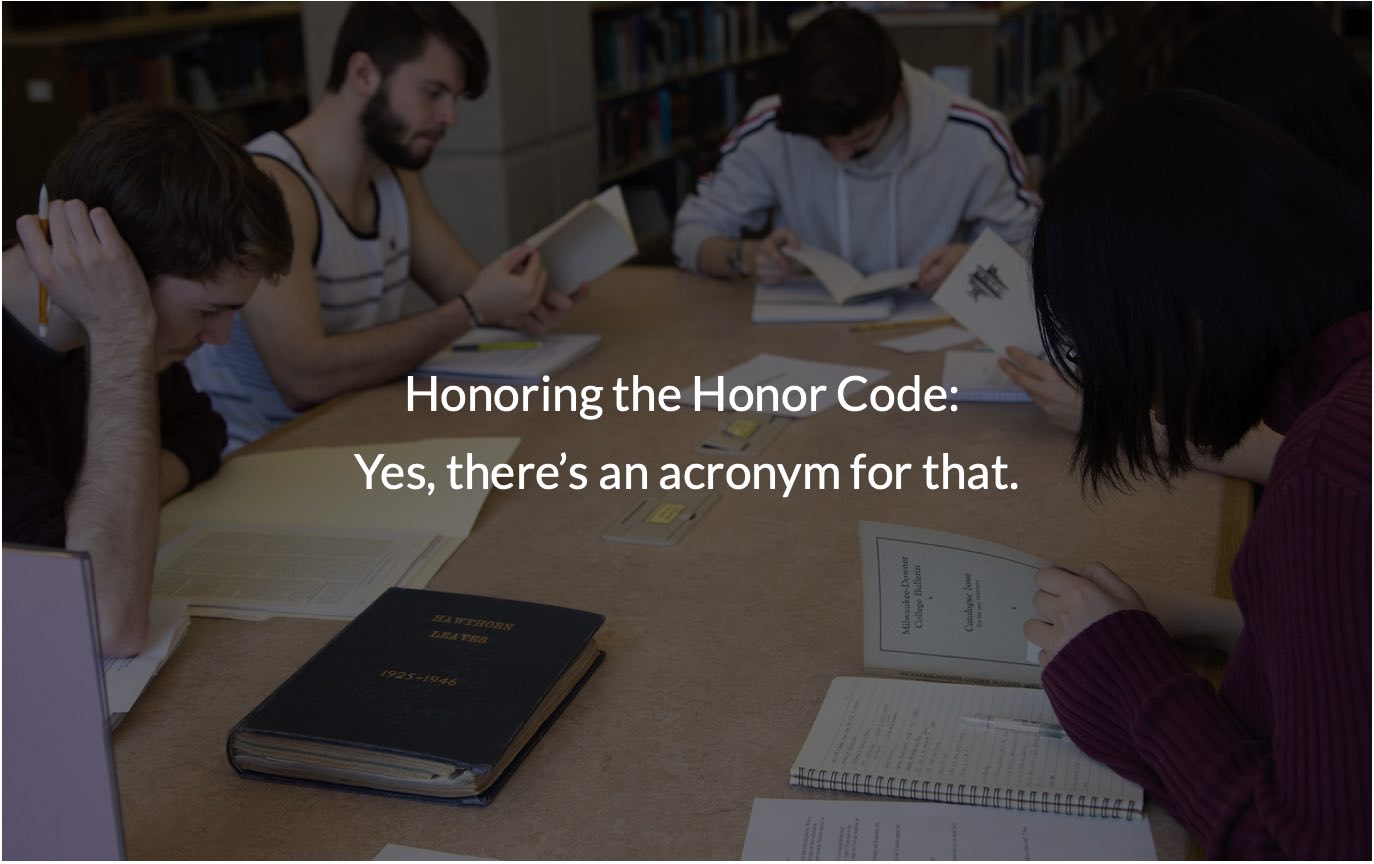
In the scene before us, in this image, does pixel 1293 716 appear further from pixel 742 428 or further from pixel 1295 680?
pixel 742 428

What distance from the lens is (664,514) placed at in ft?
5.11

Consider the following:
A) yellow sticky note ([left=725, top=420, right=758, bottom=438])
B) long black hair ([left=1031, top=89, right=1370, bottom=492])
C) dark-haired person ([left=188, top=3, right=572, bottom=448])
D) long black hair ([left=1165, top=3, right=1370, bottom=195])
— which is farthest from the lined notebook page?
dark-haired person ([left=188, top=3, right=572, bottom=448])

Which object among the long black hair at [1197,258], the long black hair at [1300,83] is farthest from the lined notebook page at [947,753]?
the long black hair at [1300,83]

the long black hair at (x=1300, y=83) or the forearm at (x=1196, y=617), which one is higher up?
the long black hair at (x=1300, y=83)

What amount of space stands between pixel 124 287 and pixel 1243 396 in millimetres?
1106

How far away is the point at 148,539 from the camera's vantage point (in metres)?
1.32

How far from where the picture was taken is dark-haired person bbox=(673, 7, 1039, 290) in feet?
8.07

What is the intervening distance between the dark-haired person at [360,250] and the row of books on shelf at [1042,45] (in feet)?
9.99

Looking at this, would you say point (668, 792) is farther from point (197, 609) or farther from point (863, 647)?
point (197, 609)

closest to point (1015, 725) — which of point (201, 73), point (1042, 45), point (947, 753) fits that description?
point (947, 753)

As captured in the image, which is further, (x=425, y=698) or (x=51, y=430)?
(x=51, y=430)

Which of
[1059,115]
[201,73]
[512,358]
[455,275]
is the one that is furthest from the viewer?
[1059,115]

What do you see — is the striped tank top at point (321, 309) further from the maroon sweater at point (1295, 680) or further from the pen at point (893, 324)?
the maroon sweater at point (1295, 680)

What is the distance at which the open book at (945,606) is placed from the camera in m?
1.17
